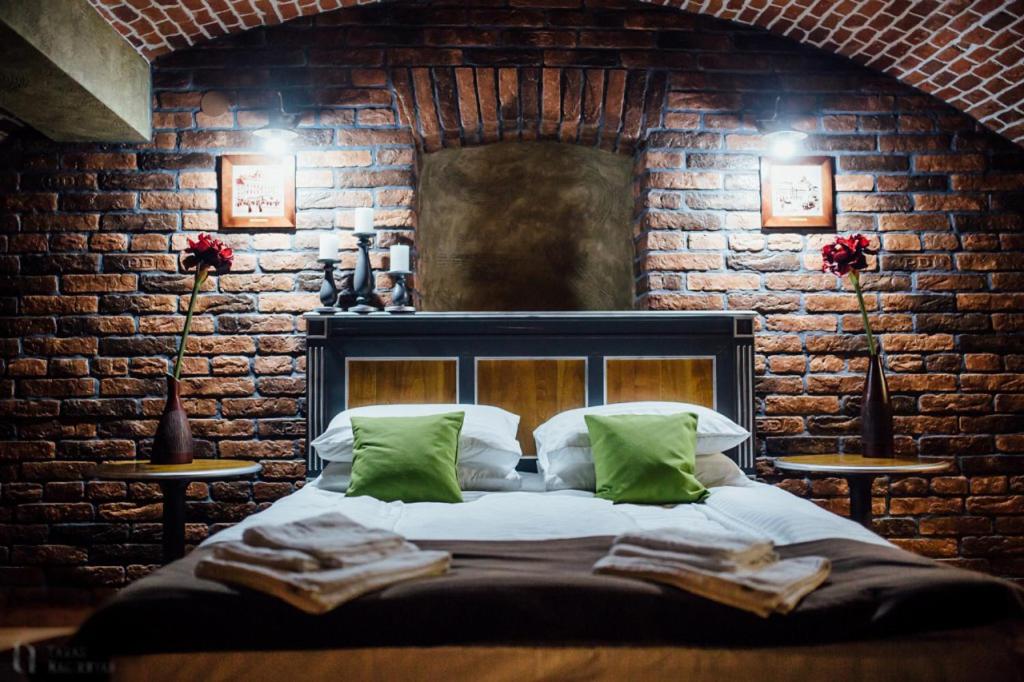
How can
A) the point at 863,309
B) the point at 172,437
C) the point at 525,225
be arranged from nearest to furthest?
the point at 172,437, the point at 863,309, the point at 525,225

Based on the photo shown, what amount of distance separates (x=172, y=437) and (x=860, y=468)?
2.53 m

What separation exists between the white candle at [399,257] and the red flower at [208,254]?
639mm

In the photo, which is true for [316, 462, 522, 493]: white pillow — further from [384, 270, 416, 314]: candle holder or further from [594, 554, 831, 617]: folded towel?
[594, 554, 831, 617]: folded towel

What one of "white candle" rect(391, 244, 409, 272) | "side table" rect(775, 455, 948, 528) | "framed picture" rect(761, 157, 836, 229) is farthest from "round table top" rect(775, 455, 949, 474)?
"white candle" rect(391, 244, 409, 272)

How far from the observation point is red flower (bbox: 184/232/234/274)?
117 inches

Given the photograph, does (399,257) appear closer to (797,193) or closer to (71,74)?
(71,74)

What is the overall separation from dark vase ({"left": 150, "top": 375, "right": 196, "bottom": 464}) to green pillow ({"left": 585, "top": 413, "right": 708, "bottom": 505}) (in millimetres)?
1515

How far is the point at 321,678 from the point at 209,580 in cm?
31

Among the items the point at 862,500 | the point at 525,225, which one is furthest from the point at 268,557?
the point at 525,225

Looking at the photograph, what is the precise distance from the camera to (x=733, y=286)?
3.40m

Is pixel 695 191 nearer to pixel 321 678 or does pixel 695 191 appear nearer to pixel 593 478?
pixel 593 478

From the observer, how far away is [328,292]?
3195mm

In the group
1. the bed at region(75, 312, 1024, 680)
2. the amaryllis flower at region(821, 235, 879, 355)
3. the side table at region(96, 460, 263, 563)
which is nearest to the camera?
the bed at region(75, 312, 1024, 680)

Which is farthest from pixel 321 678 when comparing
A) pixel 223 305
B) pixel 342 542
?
pixel 223 305
